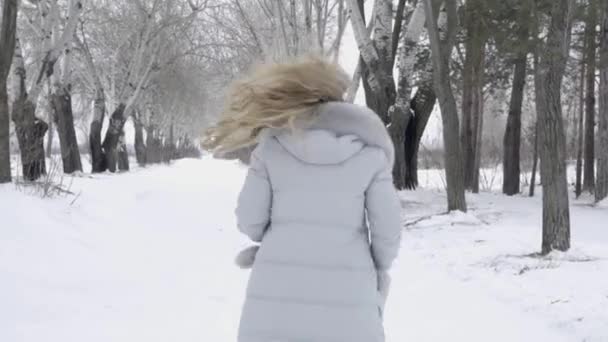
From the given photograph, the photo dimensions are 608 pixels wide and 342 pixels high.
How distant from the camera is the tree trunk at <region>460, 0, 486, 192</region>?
13.2 meters

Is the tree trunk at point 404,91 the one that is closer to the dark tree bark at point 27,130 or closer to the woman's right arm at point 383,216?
the dark tree bark at point 27,130

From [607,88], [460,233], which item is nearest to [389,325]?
[460,233]

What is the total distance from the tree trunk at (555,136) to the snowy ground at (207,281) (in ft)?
0.89

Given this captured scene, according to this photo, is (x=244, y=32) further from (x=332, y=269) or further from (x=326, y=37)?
(x=332, y=269)

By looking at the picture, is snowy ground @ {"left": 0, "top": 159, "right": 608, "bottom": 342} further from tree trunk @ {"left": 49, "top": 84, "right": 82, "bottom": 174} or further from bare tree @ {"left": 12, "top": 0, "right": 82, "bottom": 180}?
tree trunk @ {"left": 49, "top": 84, "right": 82, "bottom": 174}

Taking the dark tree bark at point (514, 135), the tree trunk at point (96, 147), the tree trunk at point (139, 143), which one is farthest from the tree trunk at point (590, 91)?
the tree trunk at point (139, 143)

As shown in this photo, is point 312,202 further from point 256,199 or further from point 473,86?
point 473,86

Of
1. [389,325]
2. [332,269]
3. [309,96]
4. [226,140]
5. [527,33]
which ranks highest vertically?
[527,33]

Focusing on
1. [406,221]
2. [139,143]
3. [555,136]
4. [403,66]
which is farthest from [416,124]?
[139,143]

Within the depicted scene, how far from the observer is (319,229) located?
7.79ft

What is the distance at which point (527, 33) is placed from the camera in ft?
39.3

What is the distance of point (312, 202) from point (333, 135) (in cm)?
27

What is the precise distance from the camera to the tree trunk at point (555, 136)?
246 inches

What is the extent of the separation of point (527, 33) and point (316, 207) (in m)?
10.9
